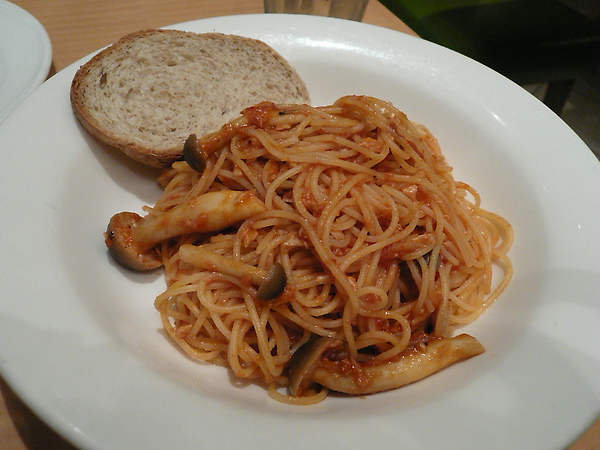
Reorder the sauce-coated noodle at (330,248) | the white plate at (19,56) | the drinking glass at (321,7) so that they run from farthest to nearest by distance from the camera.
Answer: the drinking glass at (321,7) < the white plate at (19,56) < the sauce-coated noodle at (330,248)

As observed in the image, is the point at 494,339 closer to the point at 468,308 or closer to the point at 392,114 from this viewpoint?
the point at 468,308

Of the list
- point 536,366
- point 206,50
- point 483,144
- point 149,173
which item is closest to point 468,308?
point 536,366

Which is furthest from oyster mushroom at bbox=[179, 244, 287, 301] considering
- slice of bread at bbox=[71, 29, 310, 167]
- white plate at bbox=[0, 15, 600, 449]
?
slice of bread at bbox=[71, 29, 310, 167]

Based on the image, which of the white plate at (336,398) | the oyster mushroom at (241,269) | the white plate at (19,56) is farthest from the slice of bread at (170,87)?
the oyster mushroom at (241,269)

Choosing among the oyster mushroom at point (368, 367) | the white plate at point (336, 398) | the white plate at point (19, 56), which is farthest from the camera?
the white plate at point (19, 56)

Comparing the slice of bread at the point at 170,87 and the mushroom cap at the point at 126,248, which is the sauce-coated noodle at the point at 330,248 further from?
Result: the slice of bread at the point at 170,87

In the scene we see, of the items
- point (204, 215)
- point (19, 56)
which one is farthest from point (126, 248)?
point (19, 56)

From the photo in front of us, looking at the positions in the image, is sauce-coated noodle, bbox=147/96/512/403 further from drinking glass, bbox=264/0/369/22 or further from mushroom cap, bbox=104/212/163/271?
drinking glass, bbox=264/0/369/22

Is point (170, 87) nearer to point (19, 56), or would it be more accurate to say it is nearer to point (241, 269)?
point (19, 56)
